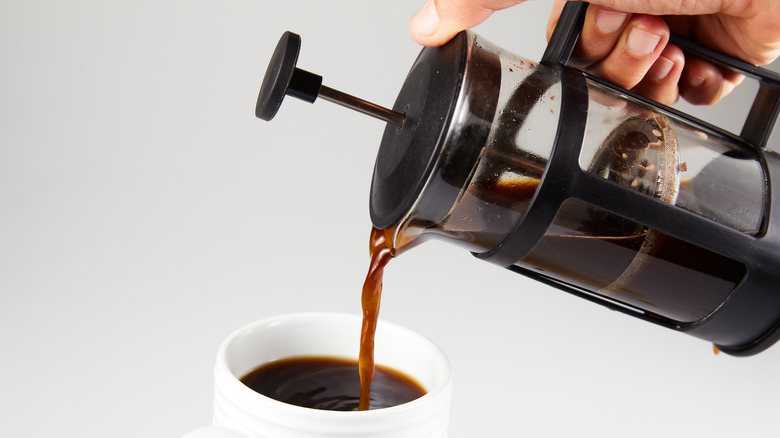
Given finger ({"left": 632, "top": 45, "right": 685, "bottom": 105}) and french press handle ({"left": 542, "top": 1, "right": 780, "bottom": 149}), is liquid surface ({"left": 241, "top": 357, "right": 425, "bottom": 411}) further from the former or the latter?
finger ({"left": 632, "top": 45, "right": 685, "bottom": 105})

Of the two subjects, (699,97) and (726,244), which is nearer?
(726,244)

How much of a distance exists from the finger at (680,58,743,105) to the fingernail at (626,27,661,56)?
0.24 meters

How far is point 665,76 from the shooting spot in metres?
1.28

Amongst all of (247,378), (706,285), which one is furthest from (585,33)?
(247,378)

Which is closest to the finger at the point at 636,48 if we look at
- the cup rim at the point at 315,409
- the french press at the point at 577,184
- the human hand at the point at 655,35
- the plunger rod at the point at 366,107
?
the human hand at the point at 655,35

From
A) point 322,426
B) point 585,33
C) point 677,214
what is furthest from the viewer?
point 585,33

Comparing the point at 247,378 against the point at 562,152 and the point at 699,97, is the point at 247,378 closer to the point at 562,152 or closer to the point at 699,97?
the point at 562,152

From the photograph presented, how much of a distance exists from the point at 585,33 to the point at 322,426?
70 cm

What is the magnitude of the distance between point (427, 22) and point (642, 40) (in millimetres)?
414

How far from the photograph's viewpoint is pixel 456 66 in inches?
31.7

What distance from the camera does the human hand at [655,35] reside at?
899 mm

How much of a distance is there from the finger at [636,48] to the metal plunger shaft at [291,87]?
444mm

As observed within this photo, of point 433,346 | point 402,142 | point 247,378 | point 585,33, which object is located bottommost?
point 247,378

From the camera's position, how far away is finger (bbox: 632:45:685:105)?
4.12ft
